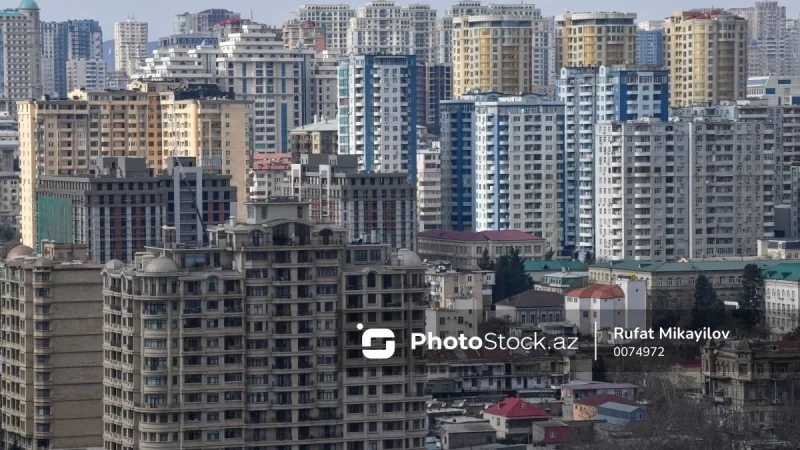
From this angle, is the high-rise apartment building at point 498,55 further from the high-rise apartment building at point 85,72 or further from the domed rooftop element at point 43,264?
the high-rise apartment building at point 85,72

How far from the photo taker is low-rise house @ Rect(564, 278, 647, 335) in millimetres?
41125

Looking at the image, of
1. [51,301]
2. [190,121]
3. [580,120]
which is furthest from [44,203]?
[51,301]

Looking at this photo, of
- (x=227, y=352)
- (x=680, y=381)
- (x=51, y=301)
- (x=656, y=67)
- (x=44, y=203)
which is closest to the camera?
(x=227, y=352)

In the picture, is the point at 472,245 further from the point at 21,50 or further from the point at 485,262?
the point at 21,50

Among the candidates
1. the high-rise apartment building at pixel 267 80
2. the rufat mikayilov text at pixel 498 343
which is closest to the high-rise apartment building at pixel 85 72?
the high-rise apartment building at pixel 267 80

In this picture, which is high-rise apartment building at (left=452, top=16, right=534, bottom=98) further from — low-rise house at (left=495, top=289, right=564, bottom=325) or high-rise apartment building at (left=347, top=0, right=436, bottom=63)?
low-rise house at (left=495, top=289, right=564, bottom=325)

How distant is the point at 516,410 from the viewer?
33.2m

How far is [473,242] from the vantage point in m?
51.4

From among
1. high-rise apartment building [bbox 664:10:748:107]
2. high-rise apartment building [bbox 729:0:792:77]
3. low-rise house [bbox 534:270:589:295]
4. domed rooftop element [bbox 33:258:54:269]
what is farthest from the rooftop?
high-rise apartment building [bbox 729:0:792:77]

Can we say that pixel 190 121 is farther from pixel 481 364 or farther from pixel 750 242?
pixel 481 364

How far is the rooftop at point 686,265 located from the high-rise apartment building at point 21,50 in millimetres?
42333

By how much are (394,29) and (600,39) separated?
19.8 m

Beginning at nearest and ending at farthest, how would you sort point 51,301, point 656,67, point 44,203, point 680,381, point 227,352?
1. point 227,352
2. point 51,301
3. point 680,381
4. point 44,203
5. point 656,67

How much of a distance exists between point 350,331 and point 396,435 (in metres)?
1.08
